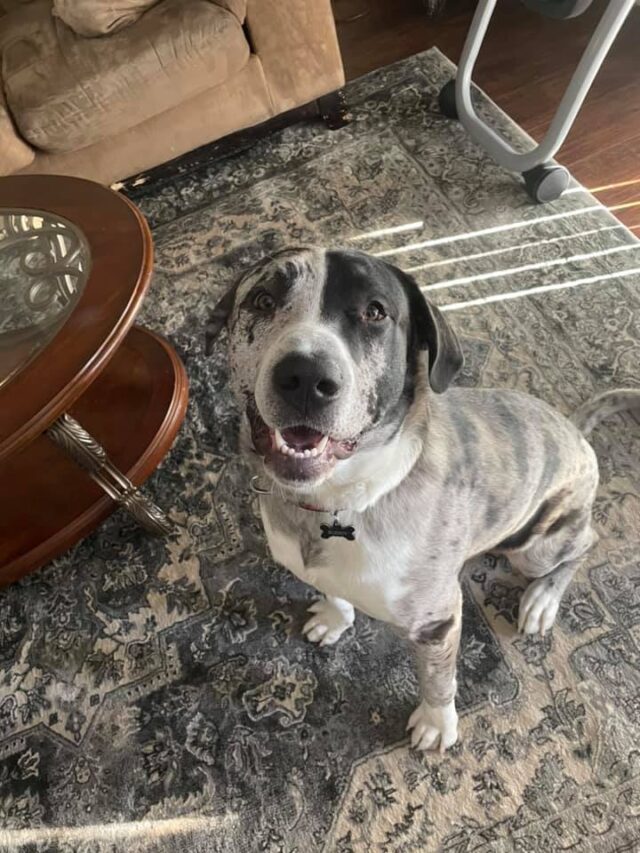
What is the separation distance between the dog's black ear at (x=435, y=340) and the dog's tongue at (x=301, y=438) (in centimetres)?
26

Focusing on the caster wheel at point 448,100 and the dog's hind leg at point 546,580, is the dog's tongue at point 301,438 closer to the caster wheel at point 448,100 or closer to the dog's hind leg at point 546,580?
the dog's hind leg at point 546,580

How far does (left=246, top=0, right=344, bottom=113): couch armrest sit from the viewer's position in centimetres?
271

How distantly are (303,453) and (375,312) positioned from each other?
0.29m

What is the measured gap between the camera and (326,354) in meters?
1.11

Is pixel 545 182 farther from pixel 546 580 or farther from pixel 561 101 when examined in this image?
pixel 546 580

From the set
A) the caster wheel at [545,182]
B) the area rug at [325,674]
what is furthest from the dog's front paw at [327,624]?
the caster wheel at [545,182]

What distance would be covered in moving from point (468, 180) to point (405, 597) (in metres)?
2.09

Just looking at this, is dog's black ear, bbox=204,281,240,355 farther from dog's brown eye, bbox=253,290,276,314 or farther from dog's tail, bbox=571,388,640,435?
dog's tail, bbox=571,388,640,435

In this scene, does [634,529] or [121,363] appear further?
[121,363]

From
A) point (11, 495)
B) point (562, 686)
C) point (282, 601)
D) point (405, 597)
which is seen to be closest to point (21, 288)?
point (11, 495)

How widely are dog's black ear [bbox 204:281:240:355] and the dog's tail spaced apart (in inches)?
43.5

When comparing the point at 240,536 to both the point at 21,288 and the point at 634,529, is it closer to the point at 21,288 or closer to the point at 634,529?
the point at 21,288

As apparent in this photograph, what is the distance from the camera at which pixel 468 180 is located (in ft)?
9.29

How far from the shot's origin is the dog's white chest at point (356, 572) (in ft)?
4.23
